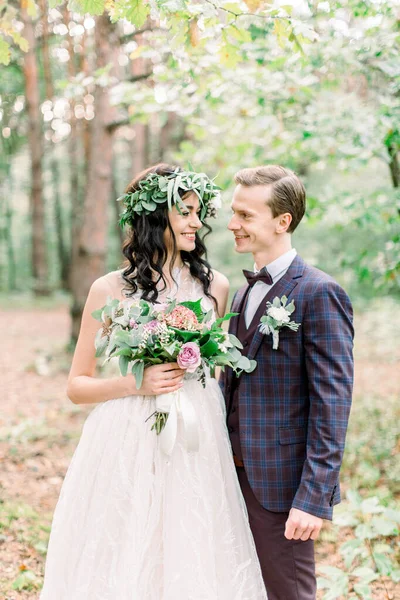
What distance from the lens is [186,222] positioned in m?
2.91

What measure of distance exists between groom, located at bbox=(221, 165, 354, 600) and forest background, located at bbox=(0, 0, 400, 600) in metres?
1.02

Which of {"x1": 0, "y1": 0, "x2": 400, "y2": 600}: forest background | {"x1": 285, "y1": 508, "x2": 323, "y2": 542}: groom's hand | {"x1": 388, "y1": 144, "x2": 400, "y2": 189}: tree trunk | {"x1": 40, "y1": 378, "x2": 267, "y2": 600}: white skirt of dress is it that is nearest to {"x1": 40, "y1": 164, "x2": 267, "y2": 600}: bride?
{"x1": 40, "y1": 378, "x2": 267, "y2": 600}: white skirt of dress

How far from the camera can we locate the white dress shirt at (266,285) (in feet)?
8.87

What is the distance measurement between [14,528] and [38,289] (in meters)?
17.0

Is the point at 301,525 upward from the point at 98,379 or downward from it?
downward

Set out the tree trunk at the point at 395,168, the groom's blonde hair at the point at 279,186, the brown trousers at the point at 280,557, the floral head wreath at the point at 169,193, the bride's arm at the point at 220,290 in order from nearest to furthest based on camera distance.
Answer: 1. the brown trousers at the point at 280,557
2. the groom's blonde hair at the point at 279,186
3. the floral head wreath at the point at 169,193
4. the bride's arm at the point at 220,290
5. the tree trunk at the point at 395,168

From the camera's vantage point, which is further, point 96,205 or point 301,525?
point 96,205

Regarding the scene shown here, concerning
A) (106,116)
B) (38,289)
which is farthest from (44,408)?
(38,289)

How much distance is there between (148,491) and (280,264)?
1.25 meters

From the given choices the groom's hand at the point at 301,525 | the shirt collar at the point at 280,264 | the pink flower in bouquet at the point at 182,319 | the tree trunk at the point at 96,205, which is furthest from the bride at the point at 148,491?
the tree trunk at the point at 96,205

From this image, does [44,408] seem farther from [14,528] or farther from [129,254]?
[129,254]

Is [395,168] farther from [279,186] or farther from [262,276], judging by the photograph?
[262,276]

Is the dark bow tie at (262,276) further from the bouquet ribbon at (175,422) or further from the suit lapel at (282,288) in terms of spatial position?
the bouquet ribbon at (175,422)

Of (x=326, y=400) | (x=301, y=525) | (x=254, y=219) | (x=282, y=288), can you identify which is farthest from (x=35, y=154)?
(x=301, y=525)
